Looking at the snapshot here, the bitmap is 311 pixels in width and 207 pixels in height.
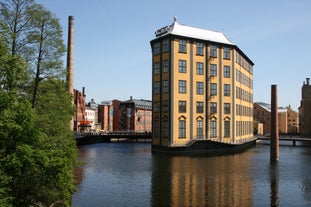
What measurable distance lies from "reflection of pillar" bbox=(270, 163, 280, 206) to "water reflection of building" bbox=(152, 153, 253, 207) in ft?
5.66

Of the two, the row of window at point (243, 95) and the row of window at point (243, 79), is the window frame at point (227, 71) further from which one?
the row of window at point (243, 95)

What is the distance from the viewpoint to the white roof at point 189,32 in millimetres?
65750

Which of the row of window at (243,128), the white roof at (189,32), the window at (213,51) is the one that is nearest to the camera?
the white roof at (189,32)

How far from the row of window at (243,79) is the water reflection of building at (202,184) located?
34.8 m

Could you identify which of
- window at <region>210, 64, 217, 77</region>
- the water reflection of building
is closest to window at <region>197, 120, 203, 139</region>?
window at <region>210, 64, 217, 77</region>

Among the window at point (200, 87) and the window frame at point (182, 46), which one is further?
the window at point (200, 87)

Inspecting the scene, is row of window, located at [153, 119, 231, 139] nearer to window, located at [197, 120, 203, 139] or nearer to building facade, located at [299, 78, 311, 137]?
window, located at [197, 120, 203, 139]

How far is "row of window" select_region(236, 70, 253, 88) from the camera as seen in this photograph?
78062mm

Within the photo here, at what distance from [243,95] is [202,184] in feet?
185

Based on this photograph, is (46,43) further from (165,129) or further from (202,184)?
(165,129)

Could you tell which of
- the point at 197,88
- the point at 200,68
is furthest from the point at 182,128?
the point at 200,68

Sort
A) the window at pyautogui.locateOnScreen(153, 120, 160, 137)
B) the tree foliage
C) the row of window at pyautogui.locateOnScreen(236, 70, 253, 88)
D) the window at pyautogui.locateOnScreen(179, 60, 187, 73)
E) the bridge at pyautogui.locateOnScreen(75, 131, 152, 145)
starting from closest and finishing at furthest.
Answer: the tree foliage < the window at pyautogui.locateOnScreen(179, 60, 187, 73) < the window at pyautogui.locateOnScreen(153, 120, 160, 137) < the row of window at pyautogui.locateOnScreen(236, 70, 253, 88) < the bridge at pyautogui.locateOnScreen(75, 131, 152, 145)

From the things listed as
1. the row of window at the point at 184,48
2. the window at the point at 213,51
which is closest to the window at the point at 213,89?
the row of window at the point at 184,48

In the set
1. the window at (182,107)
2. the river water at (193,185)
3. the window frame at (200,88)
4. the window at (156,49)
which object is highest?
the window at (156,49)
